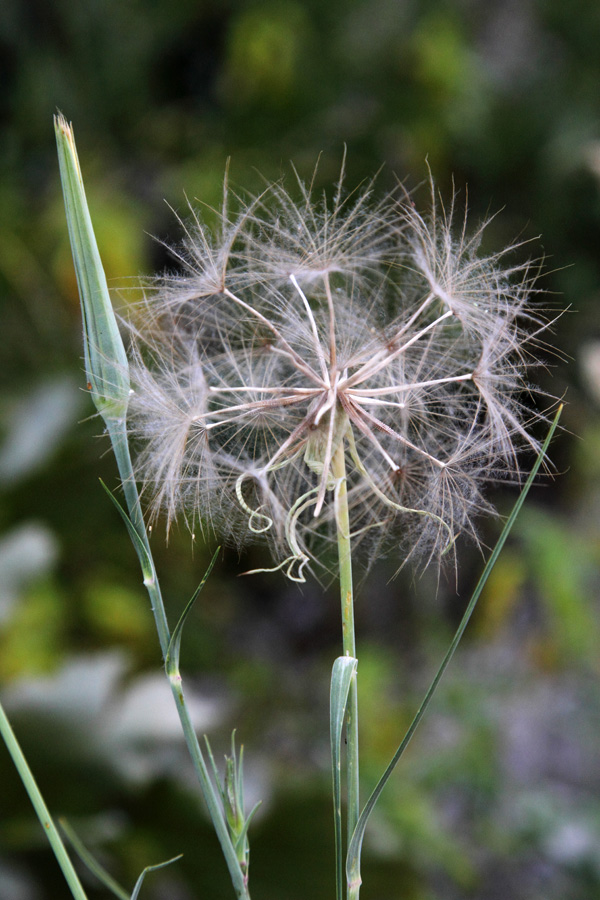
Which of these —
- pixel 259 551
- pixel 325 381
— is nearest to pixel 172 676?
pixel 325 381

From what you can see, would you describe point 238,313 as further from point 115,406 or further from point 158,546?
point 158,546

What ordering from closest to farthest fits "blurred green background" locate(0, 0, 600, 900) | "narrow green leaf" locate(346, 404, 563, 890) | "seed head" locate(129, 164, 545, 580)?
"narrow green leaf" locate(346, 404, 563, 890) < "seed head" locate(129, 164, 545, 580) < "blurred green background" locate(0, 0, 600, 900)

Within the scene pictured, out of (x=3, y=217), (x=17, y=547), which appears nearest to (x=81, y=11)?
(x=3, y=217)

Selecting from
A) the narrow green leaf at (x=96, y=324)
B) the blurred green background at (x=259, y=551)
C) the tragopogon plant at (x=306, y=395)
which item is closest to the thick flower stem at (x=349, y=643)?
the tragopogon plant at (x=306, y=395)

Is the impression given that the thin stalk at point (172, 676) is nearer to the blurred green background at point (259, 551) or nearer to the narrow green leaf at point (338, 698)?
the narrow green leaf at point (338, 698)

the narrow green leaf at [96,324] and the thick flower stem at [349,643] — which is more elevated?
the narrow green leaf at [96,324]

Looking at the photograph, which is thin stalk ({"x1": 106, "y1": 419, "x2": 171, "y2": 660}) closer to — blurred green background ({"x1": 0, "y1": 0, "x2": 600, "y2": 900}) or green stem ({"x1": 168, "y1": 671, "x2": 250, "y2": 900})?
green stem ({"x1": 168, "y1": 671, "x2": 250, "y2": 900})

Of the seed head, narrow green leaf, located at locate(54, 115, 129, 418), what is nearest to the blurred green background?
the seed head
